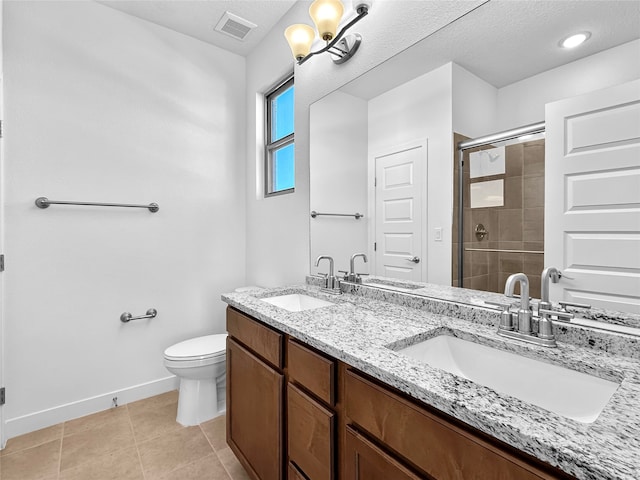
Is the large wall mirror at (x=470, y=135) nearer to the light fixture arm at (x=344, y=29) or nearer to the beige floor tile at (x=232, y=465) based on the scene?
the light fixture arm at (x=344, y=29)

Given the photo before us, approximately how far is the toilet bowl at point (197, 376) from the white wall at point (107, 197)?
49 centimetres

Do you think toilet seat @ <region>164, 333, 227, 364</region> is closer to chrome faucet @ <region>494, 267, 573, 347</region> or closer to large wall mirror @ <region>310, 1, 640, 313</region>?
large wall mirror @ <region>310, 1, 640, 313</region>

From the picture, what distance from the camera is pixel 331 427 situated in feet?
3.06

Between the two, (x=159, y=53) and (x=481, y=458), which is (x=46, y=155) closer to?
(x=159, y=53)

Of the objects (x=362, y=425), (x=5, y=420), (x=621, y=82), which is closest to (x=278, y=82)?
(x=621, y=82)

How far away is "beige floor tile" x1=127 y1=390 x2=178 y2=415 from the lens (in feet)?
7.11

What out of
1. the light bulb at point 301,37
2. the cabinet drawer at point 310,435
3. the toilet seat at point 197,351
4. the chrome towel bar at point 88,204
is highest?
the light bulb at point 301,37

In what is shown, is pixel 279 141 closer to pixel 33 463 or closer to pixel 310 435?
pixel 310 435

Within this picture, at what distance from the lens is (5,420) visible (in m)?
1.85

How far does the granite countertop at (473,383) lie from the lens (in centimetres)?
47

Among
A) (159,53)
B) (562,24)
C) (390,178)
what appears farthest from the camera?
(159,53)

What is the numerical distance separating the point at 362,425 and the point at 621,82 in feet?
3.70

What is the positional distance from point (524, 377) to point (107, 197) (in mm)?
2478

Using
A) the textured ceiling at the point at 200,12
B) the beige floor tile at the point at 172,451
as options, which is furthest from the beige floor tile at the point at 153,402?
the textured ceiling at the point at 200,12
